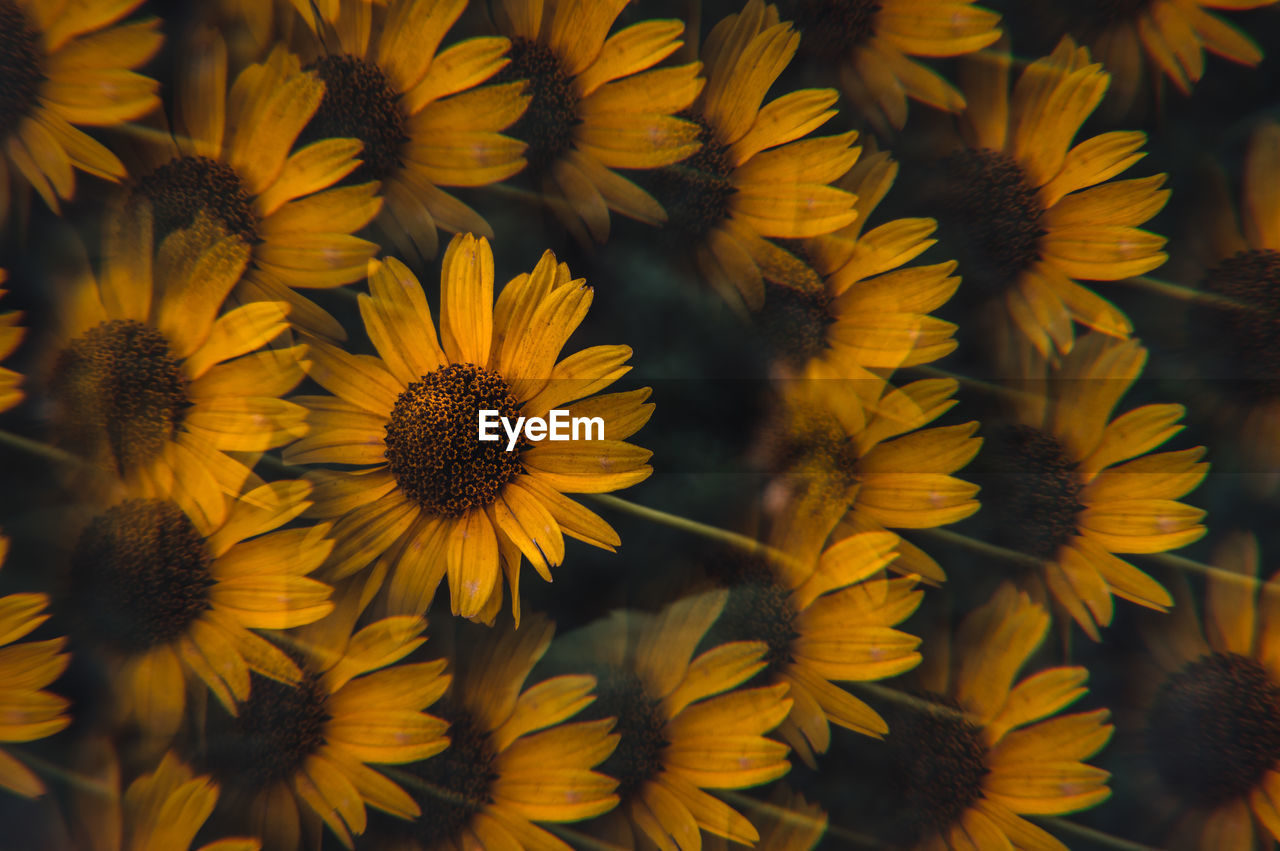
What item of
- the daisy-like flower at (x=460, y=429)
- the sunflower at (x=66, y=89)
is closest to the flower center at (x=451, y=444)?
the daisy-like flower at (x=460, y=429)

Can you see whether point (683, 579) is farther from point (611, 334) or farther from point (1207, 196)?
point (1207, 196)

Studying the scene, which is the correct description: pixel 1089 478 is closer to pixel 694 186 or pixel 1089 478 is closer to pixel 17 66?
pixel 694 186

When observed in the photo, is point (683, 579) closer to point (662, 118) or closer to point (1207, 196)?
point (662, 118)

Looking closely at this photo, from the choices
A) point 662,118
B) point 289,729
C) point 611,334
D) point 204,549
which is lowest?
point 289,729

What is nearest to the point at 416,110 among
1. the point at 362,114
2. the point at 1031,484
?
the point at 362,114

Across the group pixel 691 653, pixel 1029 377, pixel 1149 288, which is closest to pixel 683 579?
pixel 691 653

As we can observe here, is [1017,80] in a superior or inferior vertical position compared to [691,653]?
superior
